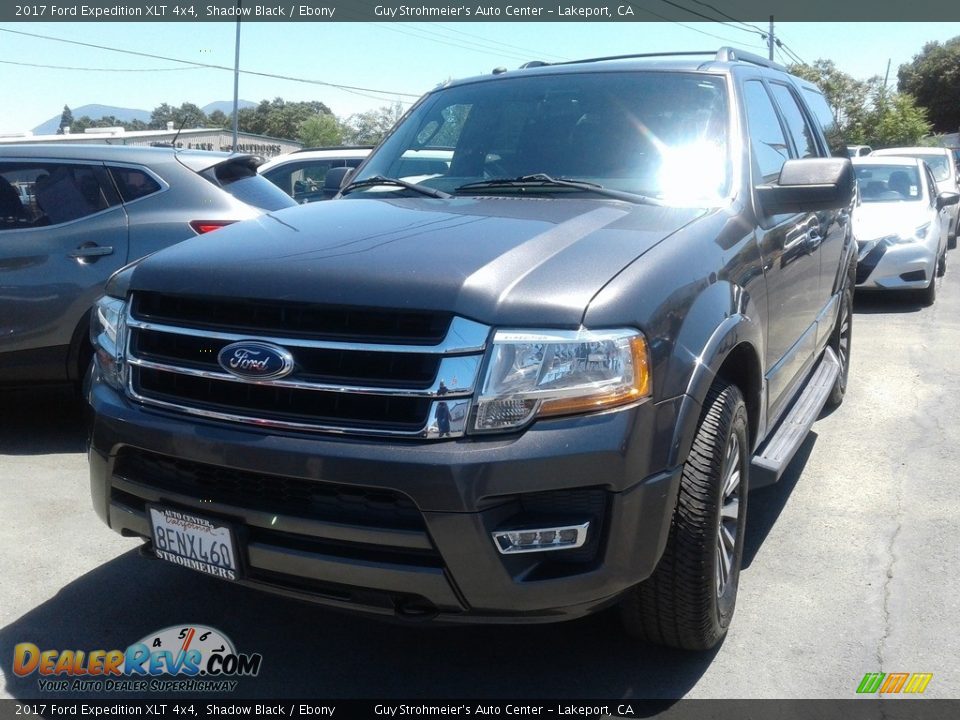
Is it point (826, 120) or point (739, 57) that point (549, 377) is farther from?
point (826, 120)

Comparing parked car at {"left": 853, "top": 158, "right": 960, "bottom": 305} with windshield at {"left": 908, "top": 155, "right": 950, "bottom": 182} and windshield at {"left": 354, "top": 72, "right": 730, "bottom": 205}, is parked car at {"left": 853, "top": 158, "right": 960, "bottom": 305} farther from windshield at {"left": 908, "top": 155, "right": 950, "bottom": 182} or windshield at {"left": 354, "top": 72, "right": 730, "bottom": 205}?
windshield at {"left": 354, "top": 72, "right": 730, "bottom": 205}

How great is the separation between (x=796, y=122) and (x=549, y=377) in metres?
3.21

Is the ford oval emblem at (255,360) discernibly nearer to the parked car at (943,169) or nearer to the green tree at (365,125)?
the parked car at (943,169)

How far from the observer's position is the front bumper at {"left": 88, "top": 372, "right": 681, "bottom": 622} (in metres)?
2.51

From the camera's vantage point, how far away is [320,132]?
73.1m

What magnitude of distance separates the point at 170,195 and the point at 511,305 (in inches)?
148

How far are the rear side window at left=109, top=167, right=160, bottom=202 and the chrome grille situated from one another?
3072mm

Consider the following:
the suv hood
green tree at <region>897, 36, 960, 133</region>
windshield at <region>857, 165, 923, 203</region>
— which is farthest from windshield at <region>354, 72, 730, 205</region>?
green tree at <region>897, 36, 960, 133</region>

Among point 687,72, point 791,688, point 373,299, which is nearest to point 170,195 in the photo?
point 687,72

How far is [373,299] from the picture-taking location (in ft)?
8.67

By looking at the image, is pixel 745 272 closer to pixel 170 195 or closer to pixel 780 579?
pixel 780 579

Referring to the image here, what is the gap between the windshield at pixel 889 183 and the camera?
37.7 ft

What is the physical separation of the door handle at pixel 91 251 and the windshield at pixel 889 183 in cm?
877

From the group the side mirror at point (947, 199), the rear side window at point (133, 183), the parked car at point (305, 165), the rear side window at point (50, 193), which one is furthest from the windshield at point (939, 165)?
the rear side window at point (50, 193)
